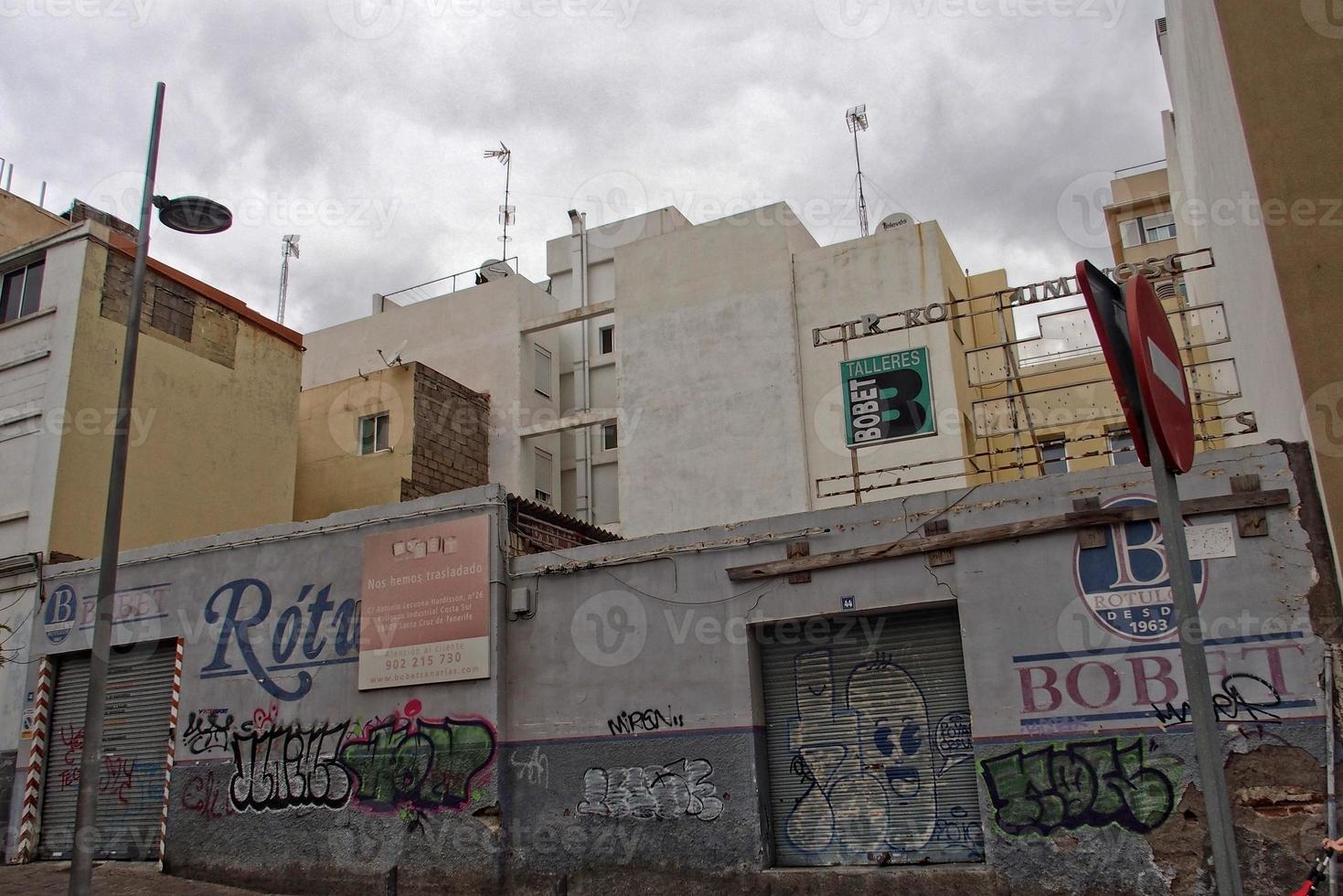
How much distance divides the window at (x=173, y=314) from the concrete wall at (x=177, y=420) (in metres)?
0.07

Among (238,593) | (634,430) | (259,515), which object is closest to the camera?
(238,593)

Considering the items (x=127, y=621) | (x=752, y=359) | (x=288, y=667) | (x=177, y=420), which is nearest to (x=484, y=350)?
(x=752, y=359)

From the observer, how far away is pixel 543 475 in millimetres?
32094

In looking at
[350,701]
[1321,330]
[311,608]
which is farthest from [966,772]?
[311,608]

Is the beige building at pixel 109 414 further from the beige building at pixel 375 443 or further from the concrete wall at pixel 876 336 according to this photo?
the concrete wall at pixel 876 336

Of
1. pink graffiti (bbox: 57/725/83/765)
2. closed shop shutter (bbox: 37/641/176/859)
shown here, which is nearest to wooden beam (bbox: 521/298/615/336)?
closed shop shutter (bbox: 37/641/176/859)

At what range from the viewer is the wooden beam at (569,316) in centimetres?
3089

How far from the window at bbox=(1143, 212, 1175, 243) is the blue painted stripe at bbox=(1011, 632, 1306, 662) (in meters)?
31.4

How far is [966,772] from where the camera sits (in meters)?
9.91

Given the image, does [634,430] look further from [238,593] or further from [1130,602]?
[1130,602]

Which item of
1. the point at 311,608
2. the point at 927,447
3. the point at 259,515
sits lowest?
the point at 311,608

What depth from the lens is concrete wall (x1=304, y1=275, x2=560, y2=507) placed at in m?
30.6

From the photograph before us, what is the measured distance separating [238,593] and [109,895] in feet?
12.1

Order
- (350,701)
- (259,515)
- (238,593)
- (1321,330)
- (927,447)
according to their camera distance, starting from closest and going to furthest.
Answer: (1321,330) < (350,701) < (238,593) < (259,515) < (927,447)
